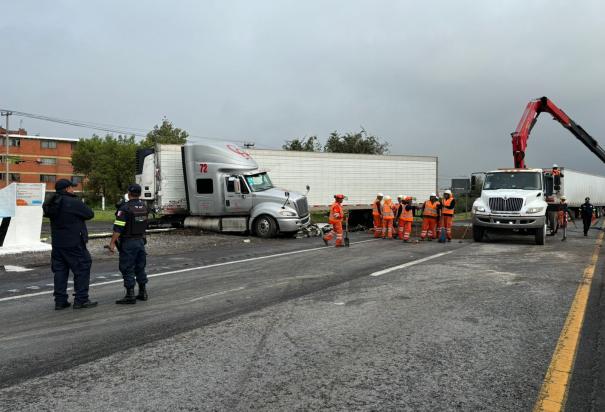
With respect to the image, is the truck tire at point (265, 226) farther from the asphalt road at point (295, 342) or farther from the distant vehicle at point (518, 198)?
the asphalt road at point (295, 342)

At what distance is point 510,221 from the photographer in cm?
1452

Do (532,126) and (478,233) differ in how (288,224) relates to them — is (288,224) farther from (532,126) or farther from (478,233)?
(532,126)

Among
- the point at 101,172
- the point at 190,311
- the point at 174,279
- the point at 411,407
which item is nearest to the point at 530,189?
the point at 174,279

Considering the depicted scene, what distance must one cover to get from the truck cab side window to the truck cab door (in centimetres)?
54

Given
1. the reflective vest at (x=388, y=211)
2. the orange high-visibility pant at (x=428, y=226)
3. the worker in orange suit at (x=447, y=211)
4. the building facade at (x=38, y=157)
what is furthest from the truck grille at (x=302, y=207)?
the building facade at (x=38, y=157)

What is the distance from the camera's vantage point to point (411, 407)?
3.24m

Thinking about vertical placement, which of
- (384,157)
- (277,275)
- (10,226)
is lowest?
(277,275)

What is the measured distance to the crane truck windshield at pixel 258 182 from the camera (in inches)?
694

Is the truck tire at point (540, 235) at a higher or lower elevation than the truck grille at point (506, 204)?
lower

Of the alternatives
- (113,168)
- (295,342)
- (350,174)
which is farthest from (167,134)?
(295,342)

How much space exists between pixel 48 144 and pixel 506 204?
80.0 meters

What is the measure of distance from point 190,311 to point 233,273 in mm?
3162

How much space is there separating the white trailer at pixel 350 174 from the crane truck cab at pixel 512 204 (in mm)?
7783

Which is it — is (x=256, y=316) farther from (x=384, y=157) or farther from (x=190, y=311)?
(x=384, y=157)
